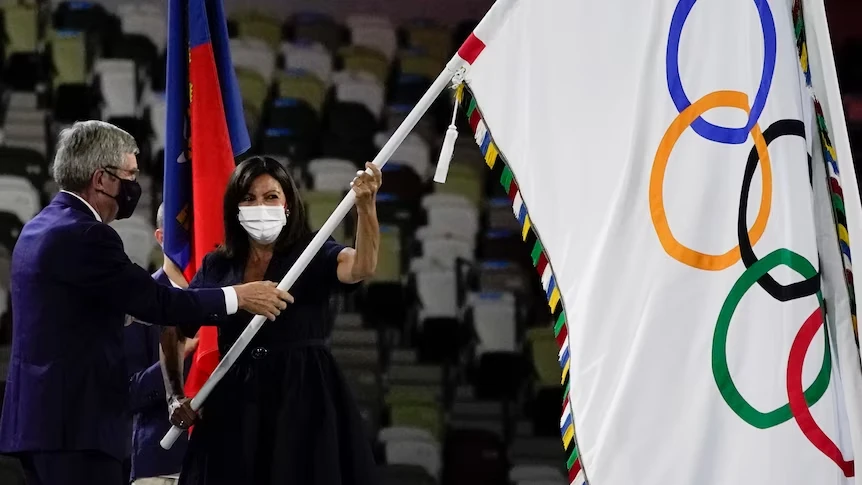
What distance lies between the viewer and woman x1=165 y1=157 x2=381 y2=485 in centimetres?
325

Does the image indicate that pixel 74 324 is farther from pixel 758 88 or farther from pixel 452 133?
pixel 758 88

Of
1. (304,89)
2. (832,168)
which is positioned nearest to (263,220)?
(832,168)

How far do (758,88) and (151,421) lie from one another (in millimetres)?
2062

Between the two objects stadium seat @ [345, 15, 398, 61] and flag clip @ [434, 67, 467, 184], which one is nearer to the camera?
flag clip @ [434, 67, 467, 184]

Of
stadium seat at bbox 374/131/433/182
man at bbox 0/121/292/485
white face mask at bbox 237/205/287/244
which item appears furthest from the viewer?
stadium seat at bbox 374/131/433/182

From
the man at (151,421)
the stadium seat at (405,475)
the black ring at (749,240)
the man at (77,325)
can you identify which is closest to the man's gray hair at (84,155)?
the man at (77,325)

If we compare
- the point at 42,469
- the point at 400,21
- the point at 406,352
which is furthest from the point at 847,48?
the point at 42,469

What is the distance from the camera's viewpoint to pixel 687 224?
2.97m

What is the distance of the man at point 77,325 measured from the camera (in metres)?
3.22

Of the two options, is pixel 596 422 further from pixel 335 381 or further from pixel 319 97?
pixel 319 97

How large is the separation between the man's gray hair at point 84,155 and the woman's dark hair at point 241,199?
12.1 inches

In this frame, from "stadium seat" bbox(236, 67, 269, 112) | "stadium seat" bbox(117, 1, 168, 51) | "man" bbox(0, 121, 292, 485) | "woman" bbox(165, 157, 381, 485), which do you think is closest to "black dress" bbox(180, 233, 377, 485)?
"woman" bbox(165, 157, 381, 485)

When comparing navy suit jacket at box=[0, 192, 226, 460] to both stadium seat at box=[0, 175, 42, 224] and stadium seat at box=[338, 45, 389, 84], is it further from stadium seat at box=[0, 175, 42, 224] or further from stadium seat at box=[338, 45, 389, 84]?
stadium seat at box=[338, 45, 389, 84]

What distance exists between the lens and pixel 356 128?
9258 mm
